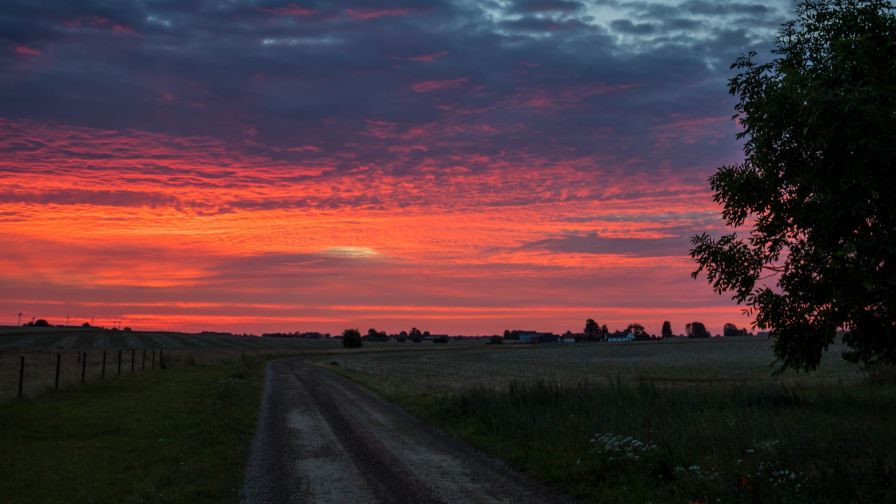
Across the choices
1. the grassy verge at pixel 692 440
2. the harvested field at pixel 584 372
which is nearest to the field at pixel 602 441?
the grassy verge at pixel 692 440

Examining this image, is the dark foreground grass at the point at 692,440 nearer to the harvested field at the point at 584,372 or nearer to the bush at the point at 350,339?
the harvested field at the point at 584,372

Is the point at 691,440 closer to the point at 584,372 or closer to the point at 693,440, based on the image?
the point at 693,440

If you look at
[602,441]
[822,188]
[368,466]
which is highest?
[822,188]

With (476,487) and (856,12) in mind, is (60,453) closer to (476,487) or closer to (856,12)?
(476,487)

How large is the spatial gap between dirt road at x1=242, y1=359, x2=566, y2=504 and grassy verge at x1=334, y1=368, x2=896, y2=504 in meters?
0.98

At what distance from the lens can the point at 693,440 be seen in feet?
49.1

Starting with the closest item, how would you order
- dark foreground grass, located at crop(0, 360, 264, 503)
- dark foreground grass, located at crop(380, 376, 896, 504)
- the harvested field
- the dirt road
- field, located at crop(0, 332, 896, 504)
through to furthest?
1. dark foreground grass, located at crop(380, 376, 896, 504)
2. field, located at crop(0, 332, 896, 504)
3. the dirt road
4. dark foreground grass, located at crop(0, 360, 264, 503)
5. the harvested field

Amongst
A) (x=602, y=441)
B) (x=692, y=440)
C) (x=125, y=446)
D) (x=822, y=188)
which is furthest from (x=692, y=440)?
(x=125, y=446)

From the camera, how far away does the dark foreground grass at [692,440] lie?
11336 mm

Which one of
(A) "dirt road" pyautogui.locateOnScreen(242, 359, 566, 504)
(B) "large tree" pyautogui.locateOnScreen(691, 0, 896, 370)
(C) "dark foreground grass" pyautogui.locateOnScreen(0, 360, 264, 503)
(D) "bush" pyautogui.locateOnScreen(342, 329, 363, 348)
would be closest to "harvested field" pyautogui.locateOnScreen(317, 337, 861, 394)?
(B) "large tree" pyautogui.locateOnScreen(691, 0, 896, 370)

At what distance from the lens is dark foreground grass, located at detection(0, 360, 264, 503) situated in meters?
13.0

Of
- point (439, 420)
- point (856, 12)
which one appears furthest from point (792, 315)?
point (439, 420)

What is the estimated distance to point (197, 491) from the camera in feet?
41.2

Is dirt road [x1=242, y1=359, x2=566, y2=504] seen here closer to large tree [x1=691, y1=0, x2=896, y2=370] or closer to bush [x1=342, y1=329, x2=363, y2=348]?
large tree [x1=691, y1=0, x2=896, y2=370]
